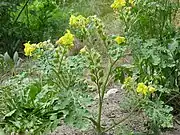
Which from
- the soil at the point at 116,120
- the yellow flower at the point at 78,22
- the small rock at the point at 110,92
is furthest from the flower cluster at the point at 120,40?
the small rock at the point at 110,92

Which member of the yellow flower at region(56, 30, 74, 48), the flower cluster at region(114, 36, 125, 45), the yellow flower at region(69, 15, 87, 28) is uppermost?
the yellow flower at region(69, 15, 87, 28)

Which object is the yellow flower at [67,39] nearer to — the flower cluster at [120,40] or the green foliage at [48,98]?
the green foliage at [48,98]

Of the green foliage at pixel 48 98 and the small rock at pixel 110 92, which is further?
the small rock at pixel 110 92

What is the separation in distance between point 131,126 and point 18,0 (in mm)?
2762

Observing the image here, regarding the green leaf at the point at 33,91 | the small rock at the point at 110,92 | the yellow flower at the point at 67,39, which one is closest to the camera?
the yellow flower at the point at 67,39

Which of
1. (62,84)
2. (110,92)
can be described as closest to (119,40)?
(62,84)

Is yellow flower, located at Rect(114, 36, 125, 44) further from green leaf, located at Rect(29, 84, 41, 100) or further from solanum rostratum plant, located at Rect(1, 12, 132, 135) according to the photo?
green leaf, located at Rect(29, 84, 41, 100)

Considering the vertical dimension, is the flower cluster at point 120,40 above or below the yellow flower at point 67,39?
below

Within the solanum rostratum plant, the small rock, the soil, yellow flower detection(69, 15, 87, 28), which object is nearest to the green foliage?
the solanum rostratum plant

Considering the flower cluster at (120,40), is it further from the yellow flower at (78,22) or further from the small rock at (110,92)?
the small rock at (110,92)

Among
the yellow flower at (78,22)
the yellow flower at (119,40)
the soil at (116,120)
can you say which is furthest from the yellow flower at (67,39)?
the soil at (116,120)

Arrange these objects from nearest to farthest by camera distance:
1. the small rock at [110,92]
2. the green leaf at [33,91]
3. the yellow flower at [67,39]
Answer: the yellow flower at [67,39] < the green leaf at [33,91] < the small rock at [110,92]

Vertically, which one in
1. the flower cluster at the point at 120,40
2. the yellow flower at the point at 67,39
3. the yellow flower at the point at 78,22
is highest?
the yellow flower at the point at 78,22

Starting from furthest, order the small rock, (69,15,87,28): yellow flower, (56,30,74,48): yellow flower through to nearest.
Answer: the small rock → (69,15,87,28): yellow flower → (56,30,74,48): yellow flower
